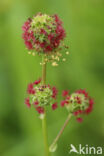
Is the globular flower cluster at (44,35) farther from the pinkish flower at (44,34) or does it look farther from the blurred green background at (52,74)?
the blurred green background at (52,74)

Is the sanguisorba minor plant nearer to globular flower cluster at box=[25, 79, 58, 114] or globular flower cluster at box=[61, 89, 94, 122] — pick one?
globular flower cluster at box=[25, 79, 58, 114]

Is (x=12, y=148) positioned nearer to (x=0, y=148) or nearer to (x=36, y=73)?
(x=0, y=148)

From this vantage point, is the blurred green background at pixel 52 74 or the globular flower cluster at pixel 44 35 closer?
the globular flower cluster at pixel 44 35

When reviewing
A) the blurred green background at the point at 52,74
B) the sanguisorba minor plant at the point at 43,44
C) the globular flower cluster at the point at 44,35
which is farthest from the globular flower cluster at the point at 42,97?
the blurred green background at the point at 52,74

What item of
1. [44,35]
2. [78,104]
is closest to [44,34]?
[44,35]

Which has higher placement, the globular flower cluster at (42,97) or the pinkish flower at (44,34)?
the pinkish flower at (44,34)
